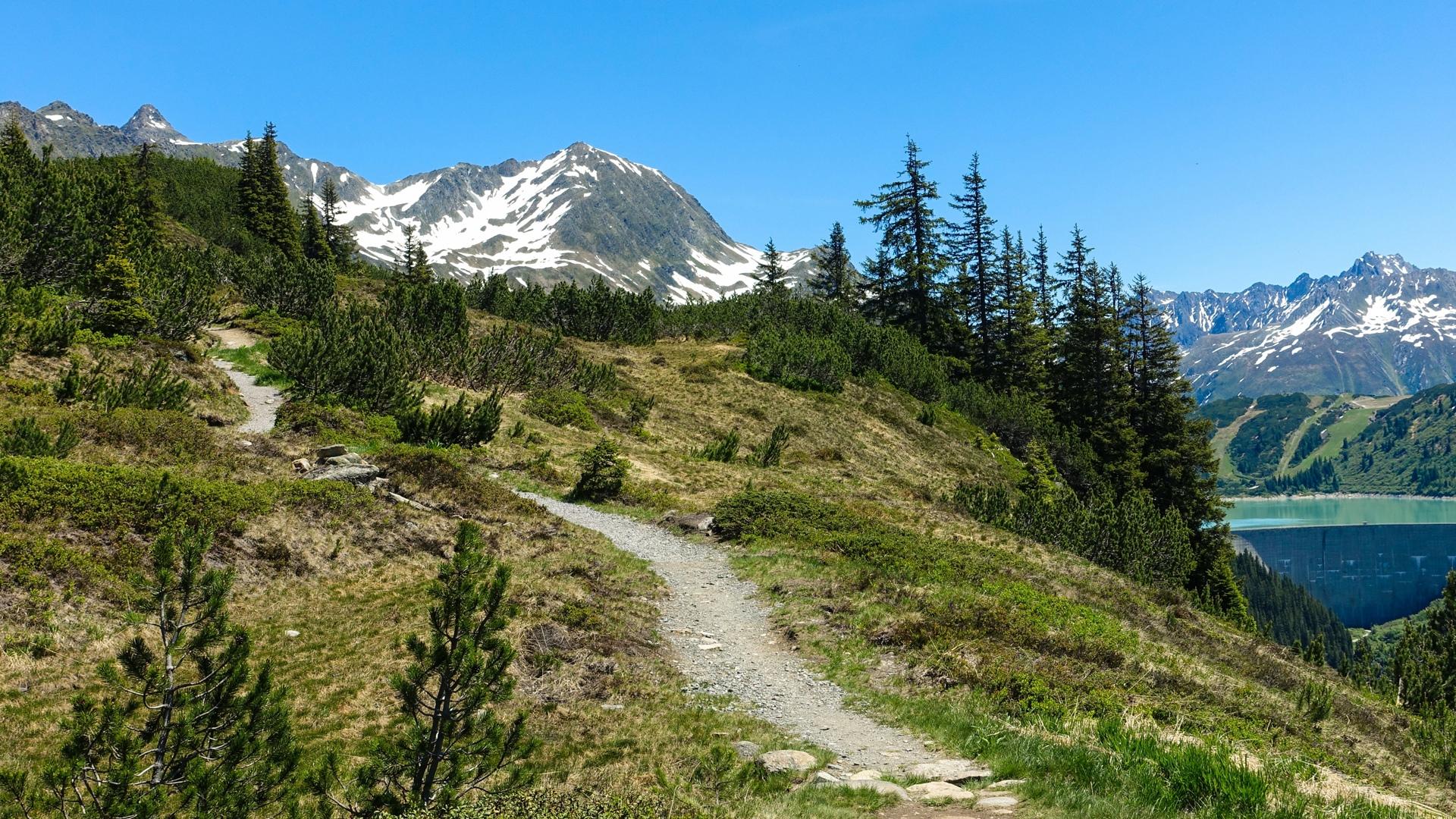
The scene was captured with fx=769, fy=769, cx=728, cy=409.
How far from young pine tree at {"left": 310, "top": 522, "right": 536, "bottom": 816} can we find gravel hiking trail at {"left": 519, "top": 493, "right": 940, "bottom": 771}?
13.1 ft

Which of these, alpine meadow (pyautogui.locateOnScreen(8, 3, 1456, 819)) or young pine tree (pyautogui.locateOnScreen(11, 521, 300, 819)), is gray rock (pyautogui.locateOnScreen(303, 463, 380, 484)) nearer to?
alpine meadow (pyautogui.locateOnScreen(8, 3, 1456, 819))

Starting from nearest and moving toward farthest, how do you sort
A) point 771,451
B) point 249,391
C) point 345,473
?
point 345,473, point 249,391, point 771,451

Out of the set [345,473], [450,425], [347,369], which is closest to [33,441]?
[345,473]

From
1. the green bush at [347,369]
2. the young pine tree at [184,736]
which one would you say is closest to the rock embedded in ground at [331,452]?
the green bush at [347,369]

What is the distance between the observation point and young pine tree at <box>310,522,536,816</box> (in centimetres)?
507

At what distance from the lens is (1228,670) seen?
44.9ft

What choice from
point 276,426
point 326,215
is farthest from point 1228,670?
point 326,215

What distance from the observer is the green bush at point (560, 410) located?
2986 centimetres

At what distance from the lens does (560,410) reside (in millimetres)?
30359

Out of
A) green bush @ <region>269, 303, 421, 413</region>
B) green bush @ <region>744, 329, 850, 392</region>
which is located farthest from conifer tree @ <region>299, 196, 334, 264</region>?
green bush @ <region>269, 303, 421, 413</region>

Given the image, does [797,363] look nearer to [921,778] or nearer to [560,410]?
[560,410]

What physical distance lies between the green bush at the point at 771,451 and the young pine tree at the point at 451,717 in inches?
948

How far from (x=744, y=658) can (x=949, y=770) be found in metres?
4.63

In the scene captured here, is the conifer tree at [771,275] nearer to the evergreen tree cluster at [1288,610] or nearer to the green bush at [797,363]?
the green bush at [797,363]
